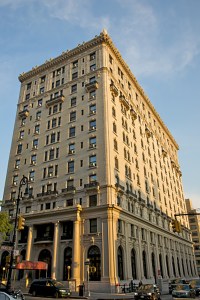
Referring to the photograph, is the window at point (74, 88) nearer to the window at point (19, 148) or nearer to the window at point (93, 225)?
the window at point (19, 148)

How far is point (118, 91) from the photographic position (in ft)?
182

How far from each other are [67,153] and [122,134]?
1111cm

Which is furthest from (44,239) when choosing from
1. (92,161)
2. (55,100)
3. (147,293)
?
(55,100)

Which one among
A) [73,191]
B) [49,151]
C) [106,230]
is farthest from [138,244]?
[49,151]

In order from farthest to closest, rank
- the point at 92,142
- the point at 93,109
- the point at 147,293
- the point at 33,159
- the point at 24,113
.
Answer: the point at 24,113 → the point at 33,159 → the point at 93,109 → the point at 92,142 → the point at 147,293

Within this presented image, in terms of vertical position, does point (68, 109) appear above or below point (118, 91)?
below

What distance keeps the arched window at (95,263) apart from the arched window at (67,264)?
3206 mm

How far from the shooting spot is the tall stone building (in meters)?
39.1

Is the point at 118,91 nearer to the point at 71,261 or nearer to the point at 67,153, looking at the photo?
the point at 67,153

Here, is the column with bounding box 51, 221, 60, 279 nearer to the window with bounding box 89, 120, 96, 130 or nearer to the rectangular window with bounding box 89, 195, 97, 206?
the rectangular window with bounding box 89, 195, 97, 206

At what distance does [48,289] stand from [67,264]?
10.3m

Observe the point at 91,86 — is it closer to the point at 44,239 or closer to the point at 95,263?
the point at 44,239

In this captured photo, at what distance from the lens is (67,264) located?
1547 inches

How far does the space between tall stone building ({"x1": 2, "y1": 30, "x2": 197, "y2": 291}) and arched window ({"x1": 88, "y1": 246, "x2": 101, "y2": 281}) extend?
0.13 metres
